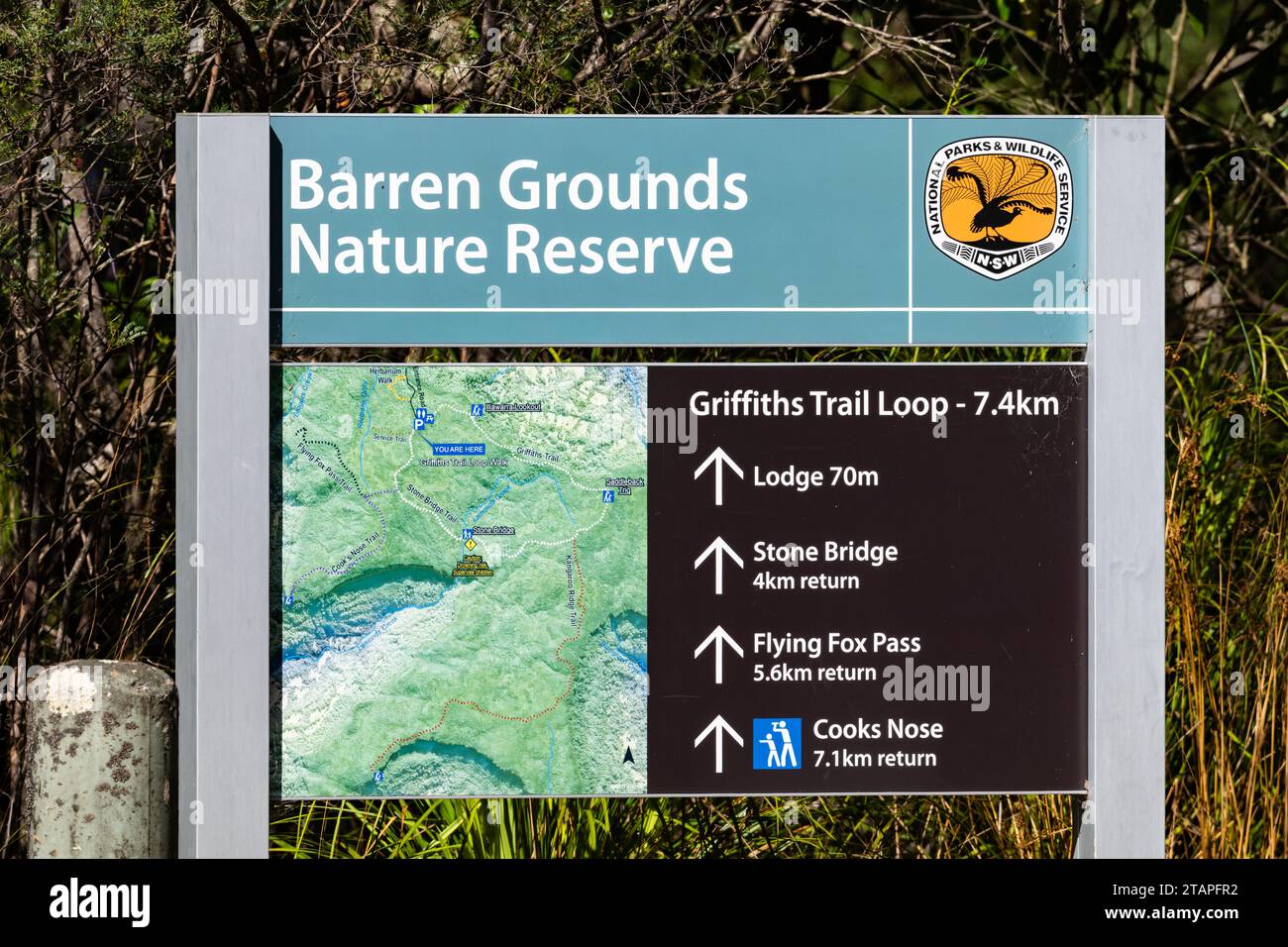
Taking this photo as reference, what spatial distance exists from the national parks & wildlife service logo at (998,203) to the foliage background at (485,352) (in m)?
1.49

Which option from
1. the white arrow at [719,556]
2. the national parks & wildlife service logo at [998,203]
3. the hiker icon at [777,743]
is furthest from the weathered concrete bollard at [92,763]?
the national parks & wildlife service logo at [998,203]

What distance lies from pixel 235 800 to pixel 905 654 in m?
1.92

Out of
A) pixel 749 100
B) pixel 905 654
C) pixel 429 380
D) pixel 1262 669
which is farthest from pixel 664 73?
pixel 1262 669

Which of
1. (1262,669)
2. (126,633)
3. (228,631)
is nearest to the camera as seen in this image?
(228,631)

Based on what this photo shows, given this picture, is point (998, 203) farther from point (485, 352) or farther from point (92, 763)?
point (92, 763)

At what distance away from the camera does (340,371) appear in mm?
3275

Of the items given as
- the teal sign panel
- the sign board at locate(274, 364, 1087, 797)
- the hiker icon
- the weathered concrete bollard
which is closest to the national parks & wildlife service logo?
the teal sign panel

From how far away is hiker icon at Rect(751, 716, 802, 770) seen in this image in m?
3.29

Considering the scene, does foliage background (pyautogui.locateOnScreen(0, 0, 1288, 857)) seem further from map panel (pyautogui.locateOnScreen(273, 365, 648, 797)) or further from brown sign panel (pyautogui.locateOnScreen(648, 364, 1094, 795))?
brown sign panel (pyautogui.locateOnScreen(648, 364, 1094, 795))

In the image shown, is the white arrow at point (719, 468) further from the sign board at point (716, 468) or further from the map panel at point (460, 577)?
the map panel at point (460, 577)

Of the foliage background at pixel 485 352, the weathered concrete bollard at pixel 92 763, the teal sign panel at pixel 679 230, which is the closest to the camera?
the weathered concrete bollard at pixel 92 763

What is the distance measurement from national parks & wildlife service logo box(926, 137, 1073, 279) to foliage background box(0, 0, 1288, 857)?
4.88 ft

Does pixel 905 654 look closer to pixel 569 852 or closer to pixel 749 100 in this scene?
pixel 569 852

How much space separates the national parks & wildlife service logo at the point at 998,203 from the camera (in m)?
3.30
